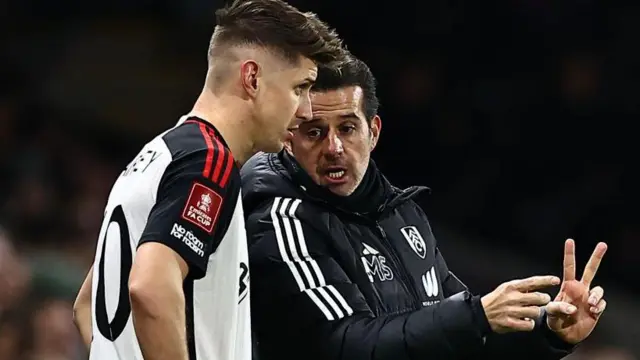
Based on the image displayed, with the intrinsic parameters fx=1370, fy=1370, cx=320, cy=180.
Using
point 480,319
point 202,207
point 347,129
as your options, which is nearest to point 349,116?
point 347,129

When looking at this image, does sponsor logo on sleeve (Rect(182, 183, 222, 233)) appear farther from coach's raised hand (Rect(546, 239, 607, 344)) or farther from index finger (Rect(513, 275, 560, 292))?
coach's raised hand (Rect(546, 239, 607, 344))

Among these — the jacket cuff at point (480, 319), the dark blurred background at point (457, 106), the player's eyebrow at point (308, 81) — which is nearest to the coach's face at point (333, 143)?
the player's eyebrow at point (308, 81)

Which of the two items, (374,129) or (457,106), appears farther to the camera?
(457,106)

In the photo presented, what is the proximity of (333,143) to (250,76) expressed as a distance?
0.46 metres

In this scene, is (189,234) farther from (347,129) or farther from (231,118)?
(347,129)

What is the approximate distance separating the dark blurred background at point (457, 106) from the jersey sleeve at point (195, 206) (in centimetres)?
502

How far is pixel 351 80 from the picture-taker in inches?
148

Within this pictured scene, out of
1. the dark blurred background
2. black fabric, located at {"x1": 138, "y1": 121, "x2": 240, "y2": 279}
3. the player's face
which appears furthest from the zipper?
the dark blurred background

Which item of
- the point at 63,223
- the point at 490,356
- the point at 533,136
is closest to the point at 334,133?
the point at 490,356

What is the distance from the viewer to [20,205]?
7746 mm

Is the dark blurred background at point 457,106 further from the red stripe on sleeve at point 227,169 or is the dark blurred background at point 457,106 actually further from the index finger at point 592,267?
the red stripe on sleeve at point 227,169

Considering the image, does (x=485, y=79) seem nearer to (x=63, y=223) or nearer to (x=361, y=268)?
(x=63, y=223)

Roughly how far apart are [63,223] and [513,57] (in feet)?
11.2

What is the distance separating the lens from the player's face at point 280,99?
329 cm
